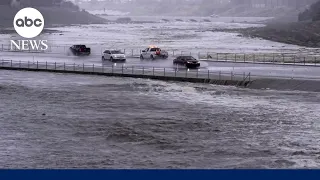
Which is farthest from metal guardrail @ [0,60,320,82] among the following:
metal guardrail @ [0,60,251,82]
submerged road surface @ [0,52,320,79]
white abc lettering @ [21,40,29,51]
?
white abc lettering @ [21,40,29,51]

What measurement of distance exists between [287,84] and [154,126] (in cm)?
1311

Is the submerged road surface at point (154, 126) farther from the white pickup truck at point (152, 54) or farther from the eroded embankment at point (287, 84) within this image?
the white pickup truck at point (152, 54)

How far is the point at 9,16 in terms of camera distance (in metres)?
158

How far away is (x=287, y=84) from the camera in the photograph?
32.2 m

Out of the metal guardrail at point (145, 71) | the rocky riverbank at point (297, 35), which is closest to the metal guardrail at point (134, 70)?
the metal guardrail at point (145, 71)

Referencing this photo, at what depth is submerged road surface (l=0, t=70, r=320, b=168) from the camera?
16.2 metres

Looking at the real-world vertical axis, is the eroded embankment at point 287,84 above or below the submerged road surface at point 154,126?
above

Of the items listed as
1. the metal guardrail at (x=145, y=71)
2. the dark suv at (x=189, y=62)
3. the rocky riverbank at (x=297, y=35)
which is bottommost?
the metal guardrail at (x=145, y=71)

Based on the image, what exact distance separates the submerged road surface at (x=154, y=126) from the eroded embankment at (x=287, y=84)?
1.19 metres

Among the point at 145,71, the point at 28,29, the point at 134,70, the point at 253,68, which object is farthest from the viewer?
the point at 28,29

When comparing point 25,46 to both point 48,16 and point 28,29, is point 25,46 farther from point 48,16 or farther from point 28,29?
point 48,16

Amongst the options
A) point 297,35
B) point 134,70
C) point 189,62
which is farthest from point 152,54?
point 297,35

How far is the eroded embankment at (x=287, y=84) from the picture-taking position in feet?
103

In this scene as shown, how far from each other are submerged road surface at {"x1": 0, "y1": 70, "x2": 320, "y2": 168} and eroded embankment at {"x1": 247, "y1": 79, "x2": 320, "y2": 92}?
119cm
